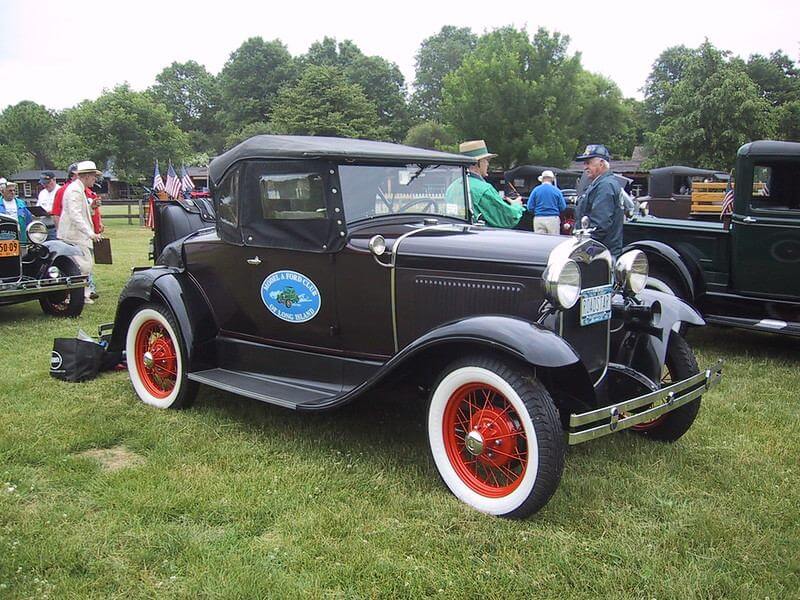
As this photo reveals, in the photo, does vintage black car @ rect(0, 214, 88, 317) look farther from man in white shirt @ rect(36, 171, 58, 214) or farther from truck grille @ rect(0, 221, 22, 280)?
man in white shirt @ rect(36, 171, 58, 214)

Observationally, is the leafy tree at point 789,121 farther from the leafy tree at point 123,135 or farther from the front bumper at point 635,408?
the front bumper at point 635,408

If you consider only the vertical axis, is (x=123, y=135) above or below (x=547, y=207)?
above

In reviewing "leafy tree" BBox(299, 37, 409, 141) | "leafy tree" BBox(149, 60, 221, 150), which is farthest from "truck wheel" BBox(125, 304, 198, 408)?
"leafy tree" BBox(149, 60, 221, 150)

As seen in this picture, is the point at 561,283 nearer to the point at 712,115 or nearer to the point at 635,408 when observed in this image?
the point at 635,408

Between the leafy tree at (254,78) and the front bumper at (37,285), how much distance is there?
5748cm

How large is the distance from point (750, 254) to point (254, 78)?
63799 millimetres

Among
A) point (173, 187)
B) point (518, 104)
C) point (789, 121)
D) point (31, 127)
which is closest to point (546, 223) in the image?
point (173, 187)

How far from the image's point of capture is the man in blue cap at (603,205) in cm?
579

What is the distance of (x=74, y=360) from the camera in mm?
5117

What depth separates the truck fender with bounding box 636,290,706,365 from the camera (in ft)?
12.3

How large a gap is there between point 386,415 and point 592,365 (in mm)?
1430

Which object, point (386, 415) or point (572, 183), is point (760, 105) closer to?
point (572, 183)

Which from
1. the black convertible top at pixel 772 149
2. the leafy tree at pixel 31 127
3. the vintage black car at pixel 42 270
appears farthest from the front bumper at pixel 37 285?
the leafy tree at pixel 31 127

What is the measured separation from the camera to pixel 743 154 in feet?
19.9
